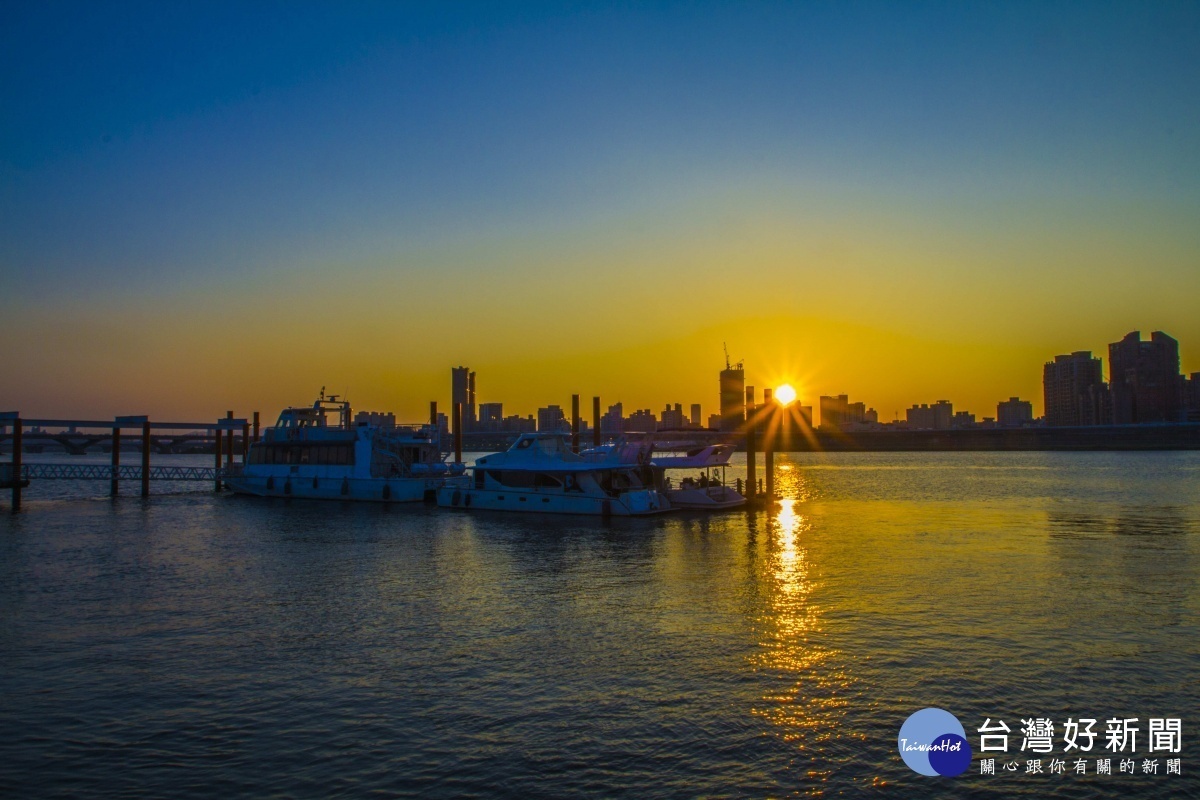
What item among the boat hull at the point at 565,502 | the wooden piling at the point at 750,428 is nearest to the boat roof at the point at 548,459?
the boat hull at the point at 565,502

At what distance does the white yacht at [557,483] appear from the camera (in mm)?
46125

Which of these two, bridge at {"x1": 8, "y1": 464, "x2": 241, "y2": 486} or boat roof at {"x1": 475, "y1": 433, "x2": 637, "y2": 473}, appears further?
bridge at {"x1": 8, "y1": 464, "x2": 241, "y2": 486}

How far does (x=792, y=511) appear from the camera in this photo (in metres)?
52.6

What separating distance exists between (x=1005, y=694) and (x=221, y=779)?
40.4 feet

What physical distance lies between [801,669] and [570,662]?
4420 mm

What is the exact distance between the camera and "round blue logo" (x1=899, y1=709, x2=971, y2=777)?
1143cm

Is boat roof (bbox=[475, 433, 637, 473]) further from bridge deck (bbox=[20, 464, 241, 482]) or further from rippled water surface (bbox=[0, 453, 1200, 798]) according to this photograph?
bridge deck (bbox=[20, 464, 241, 482])

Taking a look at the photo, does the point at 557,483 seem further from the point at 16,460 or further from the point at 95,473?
the point at 95,473

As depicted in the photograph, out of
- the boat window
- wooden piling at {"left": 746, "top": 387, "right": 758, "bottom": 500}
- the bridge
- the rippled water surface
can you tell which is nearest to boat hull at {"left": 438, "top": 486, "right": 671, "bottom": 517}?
the boat window

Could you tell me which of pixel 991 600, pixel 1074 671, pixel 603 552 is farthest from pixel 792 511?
pixel 1074 671

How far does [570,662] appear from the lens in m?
16.2

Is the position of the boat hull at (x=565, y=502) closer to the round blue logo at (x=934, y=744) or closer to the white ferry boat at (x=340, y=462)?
the white ferry boat at (x=340, y=462)

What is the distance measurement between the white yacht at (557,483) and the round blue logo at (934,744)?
108 ft

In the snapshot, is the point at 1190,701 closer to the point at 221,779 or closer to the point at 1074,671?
the point at 1074,671
